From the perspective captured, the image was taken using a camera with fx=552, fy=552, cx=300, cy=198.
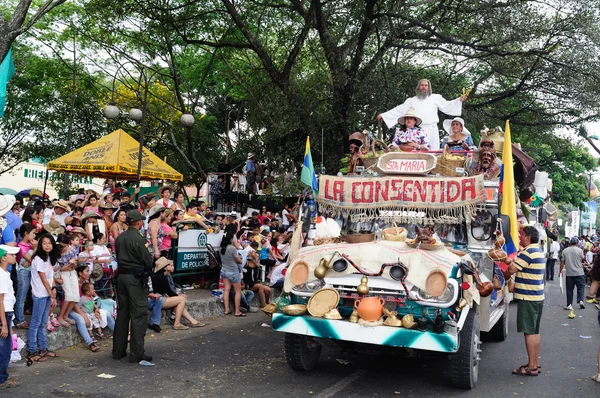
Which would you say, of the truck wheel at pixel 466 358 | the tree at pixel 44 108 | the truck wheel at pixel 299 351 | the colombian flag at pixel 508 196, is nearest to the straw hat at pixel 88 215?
the truck wheel at pixel 299 351

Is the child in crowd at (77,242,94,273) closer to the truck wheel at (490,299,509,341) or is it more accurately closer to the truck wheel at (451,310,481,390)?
the truck wheel at (451,310,481,390)

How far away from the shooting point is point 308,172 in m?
8.12

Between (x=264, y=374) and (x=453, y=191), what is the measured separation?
344 centimetres

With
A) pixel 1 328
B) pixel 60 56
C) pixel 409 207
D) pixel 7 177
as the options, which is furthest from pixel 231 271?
pixel 7 177

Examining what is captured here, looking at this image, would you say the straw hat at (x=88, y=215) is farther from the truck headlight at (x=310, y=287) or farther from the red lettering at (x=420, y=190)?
the red lettering at (x=420, y=190)

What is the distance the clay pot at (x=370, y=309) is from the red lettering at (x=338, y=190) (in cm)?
217

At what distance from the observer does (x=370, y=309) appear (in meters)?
5.87

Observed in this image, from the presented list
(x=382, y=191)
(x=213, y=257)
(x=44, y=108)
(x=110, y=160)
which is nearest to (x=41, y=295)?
(x=382, y=191)

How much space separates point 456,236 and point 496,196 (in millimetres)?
758

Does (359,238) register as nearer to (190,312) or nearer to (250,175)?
(190,312)

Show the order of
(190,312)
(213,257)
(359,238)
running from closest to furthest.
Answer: (359,238) < (190,312) < (213,257)

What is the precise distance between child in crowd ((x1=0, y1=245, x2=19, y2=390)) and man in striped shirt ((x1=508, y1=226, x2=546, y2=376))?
20.2 ft

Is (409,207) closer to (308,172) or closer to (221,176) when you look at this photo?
(308,172)

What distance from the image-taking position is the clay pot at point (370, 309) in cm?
586
